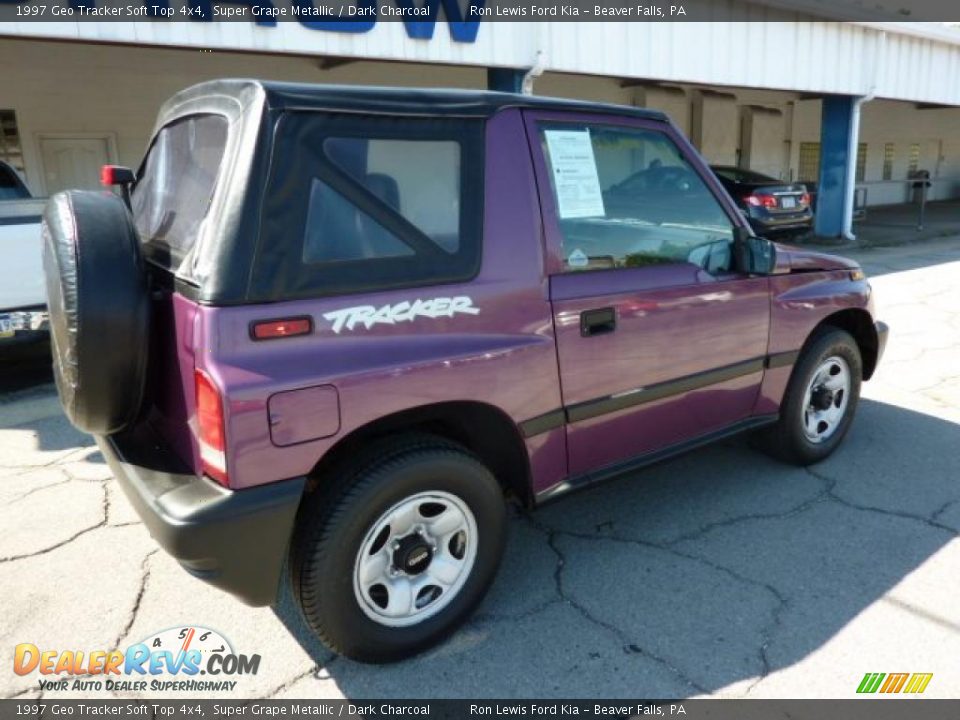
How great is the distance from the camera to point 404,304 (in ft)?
7.48

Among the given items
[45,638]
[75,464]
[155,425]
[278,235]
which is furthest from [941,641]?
[75,464]

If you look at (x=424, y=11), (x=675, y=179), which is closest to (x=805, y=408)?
(x=675, y=179)

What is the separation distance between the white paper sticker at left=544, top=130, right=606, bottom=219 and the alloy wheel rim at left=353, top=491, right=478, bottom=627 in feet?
3.85

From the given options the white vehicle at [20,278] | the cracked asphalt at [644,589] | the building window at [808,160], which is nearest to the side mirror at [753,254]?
the cracked asphalt at [644,589]

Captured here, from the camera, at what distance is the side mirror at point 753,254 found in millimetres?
3189

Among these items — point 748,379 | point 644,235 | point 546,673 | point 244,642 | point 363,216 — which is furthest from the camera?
point 748,379

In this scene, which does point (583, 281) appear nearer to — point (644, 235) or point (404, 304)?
point (644, 235)

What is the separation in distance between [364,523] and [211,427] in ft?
1.80

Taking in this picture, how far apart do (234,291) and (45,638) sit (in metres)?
1.61

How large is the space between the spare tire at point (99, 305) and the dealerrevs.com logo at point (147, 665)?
0.84m

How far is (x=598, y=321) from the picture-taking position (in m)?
2.72

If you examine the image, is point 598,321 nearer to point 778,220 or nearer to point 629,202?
point 629,202

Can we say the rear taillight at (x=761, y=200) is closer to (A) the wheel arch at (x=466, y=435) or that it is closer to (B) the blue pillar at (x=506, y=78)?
→ (B) the blue pillar at (x=506, y=78)

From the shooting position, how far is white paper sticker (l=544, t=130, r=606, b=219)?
2.67 m
